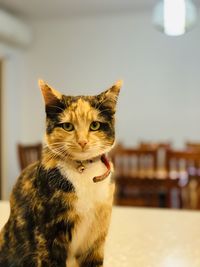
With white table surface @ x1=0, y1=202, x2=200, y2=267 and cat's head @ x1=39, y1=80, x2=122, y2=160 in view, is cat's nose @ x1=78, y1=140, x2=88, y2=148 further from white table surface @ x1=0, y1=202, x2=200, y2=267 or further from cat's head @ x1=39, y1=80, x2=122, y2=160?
white table surface @ x1=0, y1=202, x2=200, y2=267

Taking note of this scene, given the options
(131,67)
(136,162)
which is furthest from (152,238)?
(131,67)

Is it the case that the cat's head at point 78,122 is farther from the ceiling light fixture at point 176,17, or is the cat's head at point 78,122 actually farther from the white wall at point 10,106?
the white wall at point 10,106

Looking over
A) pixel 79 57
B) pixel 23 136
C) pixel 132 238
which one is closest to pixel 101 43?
pixel 79 57

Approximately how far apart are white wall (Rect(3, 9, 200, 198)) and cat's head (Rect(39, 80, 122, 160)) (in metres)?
1.59

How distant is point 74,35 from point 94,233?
6.45 ft

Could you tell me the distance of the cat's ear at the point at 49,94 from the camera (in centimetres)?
41

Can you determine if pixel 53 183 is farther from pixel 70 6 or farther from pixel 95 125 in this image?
pixel 70 6

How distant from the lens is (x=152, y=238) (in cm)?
77

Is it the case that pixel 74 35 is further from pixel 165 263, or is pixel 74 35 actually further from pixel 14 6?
pixel 165 263

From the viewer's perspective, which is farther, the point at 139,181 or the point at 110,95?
Result: the point at 139,181

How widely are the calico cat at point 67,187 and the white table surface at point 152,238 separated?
0.44ft

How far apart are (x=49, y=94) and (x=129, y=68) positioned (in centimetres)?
236

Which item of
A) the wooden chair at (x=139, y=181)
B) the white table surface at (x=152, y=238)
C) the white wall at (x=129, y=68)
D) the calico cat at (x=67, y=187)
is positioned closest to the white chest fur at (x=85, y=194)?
the calico cat at (x=67, y=187)

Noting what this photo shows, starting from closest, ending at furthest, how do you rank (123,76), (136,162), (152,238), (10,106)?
(152,238), (136,162), (123,76), (10,106)
